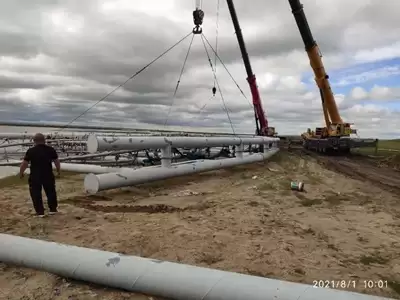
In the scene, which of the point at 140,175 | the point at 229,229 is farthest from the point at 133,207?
the point at 229,229

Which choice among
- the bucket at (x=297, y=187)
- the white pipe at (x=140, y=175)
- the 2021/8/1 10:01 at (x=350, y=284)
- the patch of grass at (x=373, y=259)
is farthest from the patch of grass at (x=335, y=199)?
the 2021/8/1 10:01 at (x=350, y=284)

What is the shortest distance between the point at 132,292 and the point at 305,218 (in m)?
4.36

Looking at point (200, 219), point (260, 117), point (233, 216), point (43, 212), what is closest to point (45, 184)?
point (43, 212)

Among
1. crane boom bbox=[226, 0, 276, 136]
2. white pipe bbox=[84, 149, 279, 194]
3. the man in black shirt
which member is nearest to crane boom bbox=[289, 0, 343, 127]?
crane boom bbox=[226, 0, 276, 136]

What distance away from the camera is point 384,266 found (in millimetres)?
4875

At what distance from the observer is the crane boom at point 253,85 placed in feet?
73.2

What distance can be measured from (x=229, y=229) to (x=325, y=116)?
18008 mm

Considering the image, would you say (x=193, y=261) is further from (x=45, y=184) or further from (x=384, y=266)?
(x=45, y=184)

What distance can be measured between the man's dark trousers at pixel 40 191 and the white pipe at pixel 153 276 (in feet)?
7.84

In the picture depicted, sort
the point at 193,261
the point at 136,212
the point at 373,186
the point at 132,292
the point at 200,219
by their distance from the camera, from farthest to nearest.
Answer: the point at 373,186, the point at 136,212, the point at 200,219, the point at 193,261, the point at 132,292

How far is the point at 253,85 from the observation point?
79.0ft

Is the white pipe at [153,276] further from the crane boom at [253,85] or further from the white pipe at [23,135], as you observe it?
the crane boom at [253,85]

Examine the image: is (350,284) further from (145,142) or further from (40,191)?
(145,142)

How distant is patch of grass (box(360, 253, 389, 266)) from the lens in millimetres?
4996
